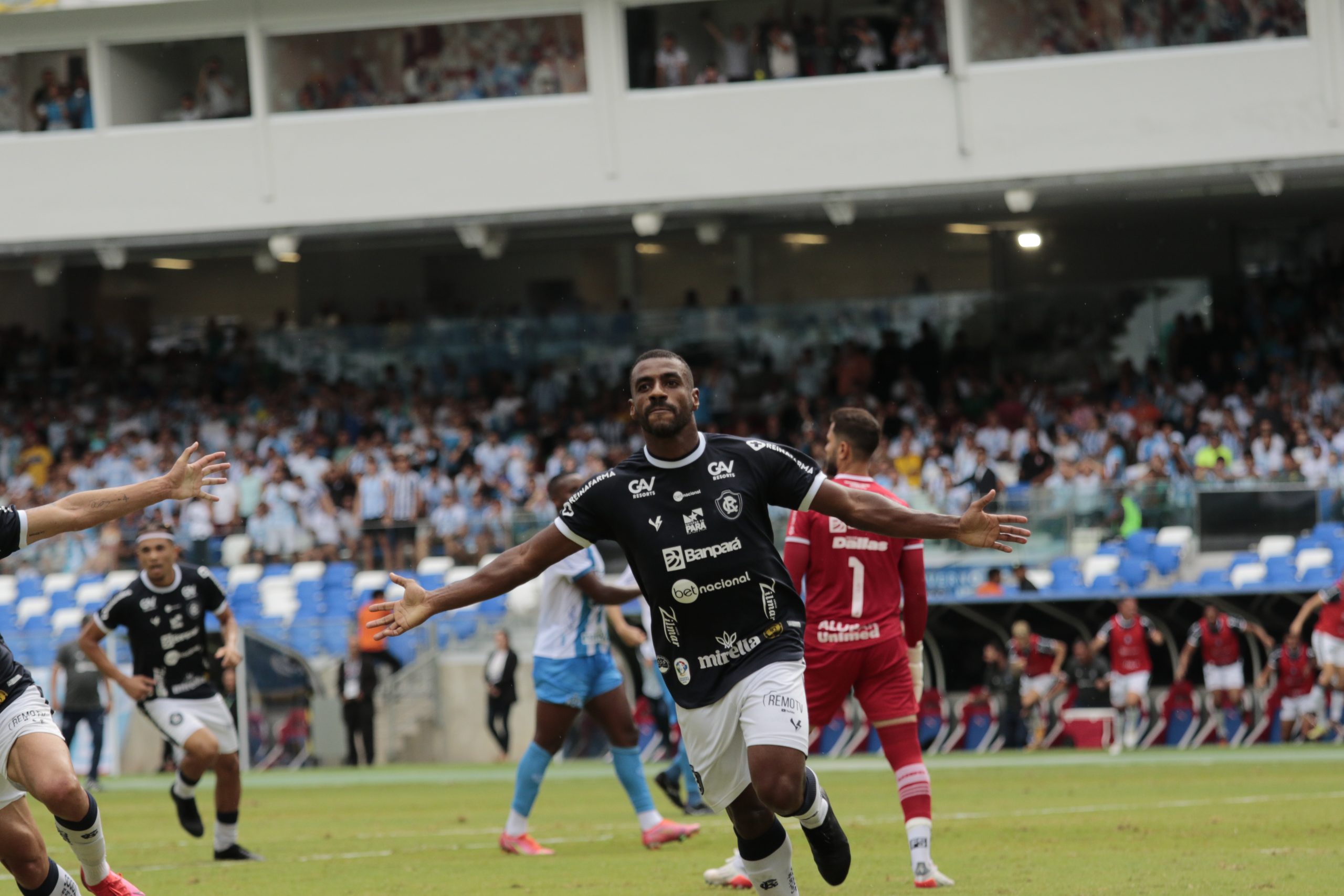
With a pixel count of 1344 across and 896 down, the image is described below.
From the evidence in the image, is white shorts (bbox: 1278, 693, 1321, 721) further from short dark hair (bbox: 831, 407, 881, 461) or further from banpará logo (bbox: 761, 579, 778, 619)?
banpará logo (bbox: 761, 579, 778, 619)

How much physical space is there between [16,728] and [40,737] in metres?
0.11

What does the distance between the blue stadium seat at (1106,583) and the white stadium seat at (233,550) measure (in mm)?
11537

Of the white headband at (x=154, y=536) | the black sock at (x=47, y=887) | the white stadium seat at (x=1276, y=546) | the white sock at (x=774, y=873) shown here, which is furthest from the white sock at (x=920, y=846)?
the white stadium seat at (x=1276, y=546)

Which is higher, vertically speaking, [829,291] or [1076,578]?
[829,291]

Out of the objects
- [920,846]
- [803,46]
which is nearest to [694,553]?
[920,846]

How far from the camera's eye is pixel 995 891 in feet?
27.0

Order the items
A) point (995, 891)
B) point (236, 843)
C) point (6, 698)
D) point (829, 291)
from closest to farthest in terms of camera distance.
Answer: point (6, 698) < point (995, 891) < point (236, 843) < point (829, 291)

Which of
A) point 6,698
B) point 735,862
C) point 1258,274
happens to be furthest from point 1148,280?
point 6,698

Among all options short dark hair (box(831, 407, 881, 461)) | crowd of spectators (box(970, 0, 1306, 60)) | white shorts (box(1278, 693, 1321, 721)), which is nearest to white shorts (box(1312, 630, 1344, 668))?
white shorts (box(1278, 693, 1321, 721))

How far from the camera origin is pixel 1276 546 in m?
20.9

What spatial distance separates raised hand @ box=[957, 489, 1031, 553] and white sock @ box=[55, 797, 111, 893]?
12.4 ft

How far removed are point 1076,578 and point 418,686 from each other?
8441mm

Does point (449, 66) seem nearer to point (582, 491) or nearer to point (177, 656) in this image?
point (177, 656)

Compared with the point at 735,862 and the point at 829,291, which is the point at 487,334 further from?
the point at 735,862
